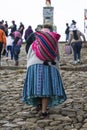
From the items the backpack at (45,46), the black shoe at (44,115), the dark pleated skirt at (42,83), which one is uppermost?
the backpack at (45,46)

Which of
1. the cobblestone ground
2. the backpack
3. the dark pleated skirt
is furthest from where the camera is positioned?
the backpack

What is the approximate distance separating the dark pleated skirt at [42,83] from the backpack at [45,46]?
19 cm

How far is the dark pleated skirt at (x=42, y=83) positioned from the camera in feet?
26.2

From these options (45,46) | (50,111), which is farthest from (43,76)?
(50,111)

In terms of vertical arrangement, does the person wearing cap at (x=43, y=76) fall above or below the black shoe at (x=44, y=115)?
above

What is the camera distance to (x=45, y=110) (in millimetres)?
8133

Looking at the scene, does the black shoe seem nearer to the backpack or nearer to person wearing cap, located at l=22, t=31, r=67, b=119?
person wearing cap, located at l=22, t=31, r=67, b=119

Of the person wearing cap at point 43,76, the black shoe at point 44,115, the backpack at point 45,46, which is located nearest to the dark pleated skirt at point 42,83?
the person wearing cap at point 43,76

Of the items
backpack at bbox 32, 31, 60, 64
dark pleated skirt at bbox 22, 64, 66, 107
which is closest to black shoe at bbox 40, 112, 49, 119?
dark pleated skirt at bbox 22, 64, 66, 107

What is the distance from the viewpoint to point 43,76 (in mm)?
8039

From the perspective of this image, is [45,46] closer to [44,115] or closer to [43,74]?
[43,74]

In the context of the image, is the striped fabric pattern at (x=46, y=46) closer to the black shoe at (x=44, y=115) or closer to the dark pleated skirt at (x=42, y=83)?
the dark pleated skirt at (x=42, y=83)

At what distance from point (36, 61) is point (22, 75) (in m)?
6.43

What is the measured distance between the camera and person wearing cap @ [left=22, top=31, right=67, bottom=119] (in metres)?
8.02
